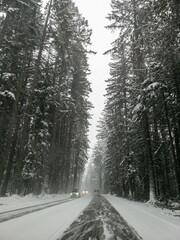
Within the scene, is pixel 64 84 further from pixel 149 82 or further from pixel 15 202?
pixel 15 202

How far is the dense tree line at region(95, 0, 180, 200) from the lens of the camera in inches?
356

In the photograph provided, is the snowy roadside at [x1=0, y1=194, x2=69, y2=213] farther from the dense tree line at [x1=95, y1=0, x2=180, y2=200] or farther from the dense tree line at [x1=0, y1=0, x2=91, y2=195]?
the dense tree line at [x1=95, y1=0, x2=180, y2=200]

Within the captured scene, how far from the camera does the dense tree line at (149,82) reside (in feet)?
29.6

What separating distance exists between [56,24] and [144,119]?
1305 centimetres

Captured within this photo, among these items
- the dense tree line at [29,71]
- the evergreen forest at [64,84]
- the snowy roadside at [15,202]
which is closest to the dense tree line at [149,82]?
the evergreen forest at [64,84]

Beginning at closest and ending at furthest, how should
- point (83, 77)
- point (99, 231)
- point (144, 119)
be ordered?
point (99, 231), point (144, 119), point (83, 77)

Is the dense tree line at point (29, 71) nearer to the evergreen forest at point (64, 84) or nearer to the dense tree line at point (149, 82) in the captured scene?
the evergreen forest at point (64, 84)

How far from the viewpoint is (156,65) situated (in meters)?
14.1

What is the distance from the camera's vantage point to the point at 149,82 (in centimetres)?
1573

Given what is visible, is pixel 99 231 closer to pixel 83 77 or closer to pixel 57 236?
pixel 57 236

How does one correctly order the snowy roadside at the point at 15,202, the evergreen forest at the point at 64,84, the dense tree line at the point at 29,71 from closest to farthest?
1. the snowy roadside at the point at 15,202
2. the evergreen forest at the point at 64,84
3. the dense tree line at the point at 29,71

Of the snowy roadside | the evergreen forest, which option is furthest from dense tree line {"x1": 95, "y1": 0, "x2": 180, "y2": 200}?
the snowy roadside

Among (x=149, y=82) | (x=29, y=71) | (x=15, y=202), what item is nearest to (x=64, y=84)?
(x=29, y=71)

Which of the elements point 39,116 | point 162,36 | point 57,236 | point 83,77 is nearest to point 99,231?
point 57,236
